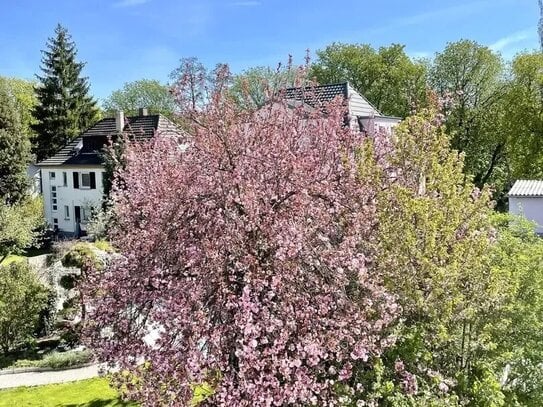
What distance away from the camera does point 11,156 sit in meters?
34.2

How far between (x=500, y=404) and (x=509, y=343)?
0.95 meters

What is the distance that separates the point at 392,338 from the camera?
7.30 meters

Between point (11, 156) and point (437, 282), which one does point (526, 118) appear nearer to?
point (437, 282)

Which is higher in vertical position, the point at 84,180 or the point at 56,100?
the point at 56,100

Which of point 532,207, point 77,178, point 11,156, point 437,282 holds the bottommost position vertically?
point 532,207

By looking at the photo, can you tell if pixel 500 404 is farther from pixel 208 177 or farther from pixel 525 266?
pixel 208 177

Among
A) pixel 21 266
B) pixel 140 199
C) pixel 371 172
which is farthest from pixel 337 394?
pixel 21 266

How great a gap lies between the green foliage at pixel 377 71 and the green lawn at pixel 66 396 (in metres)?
30.8

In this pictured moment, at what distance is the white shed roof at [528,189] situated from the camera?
930 inches

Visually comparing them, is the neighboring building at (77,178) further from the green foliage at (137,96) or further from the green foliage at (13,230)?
the green foliage at (137,96)

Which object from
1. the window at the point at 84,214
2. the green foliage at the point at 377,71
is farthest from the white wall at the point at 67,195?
the green foliage at the point at 377,71

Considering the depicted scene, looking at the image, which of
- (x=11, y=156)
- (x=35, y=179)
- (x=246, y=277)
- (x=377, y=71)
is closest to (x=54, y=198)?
(x=35, y=179)

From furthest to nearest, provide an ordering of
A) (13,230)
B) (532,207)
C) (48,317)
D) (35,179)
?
(35,179) < (13,230) < (532,207) < (48,317)

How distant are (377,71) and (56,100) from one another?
2389cm
